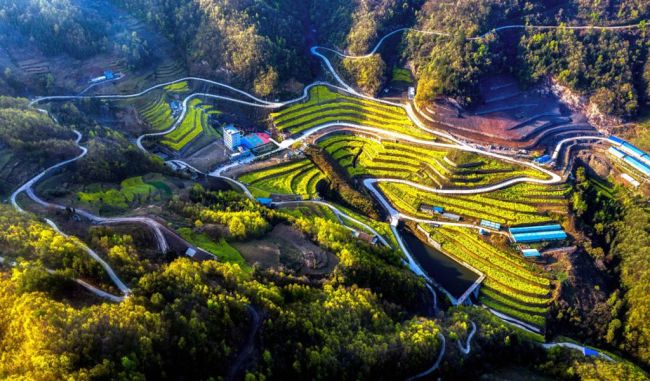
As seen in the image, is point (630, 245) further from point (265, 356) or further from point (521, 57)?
point (265, 356)

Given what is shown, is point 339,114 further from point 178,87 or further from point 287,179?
point 178,87

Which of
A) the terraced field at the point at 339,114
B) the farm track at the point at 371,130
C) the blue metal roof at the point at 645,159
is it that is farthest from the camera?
the terraced field at the point at 339,114

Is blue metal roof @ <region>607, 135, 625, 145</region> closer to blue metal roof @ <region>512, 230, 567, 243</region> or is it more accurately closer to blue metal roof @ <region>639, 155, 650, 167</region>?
blue metal roof @ <region>639, 155, 650, 167</region>

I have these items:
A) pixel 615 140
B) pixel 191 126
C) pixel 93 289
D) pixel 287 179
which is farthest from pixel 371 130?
pixel 93 289

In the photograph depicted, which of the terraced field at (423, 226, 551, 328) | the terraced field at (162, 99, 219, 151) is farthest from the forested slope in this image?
the terraced field at (162, 99, 219, 151)

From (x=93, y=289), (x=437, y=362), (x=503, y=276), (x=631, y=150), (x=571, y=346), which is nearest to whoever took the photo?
(x=93, y=289)

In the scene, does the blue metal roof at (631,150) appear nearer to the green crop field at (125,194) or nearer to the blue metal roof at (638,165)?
the blue metal roof at (638,165)

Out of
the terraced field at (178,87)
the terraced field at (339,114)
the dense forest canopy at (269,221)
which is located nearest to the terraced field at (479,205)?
the dense forest canopy at (269,221)
